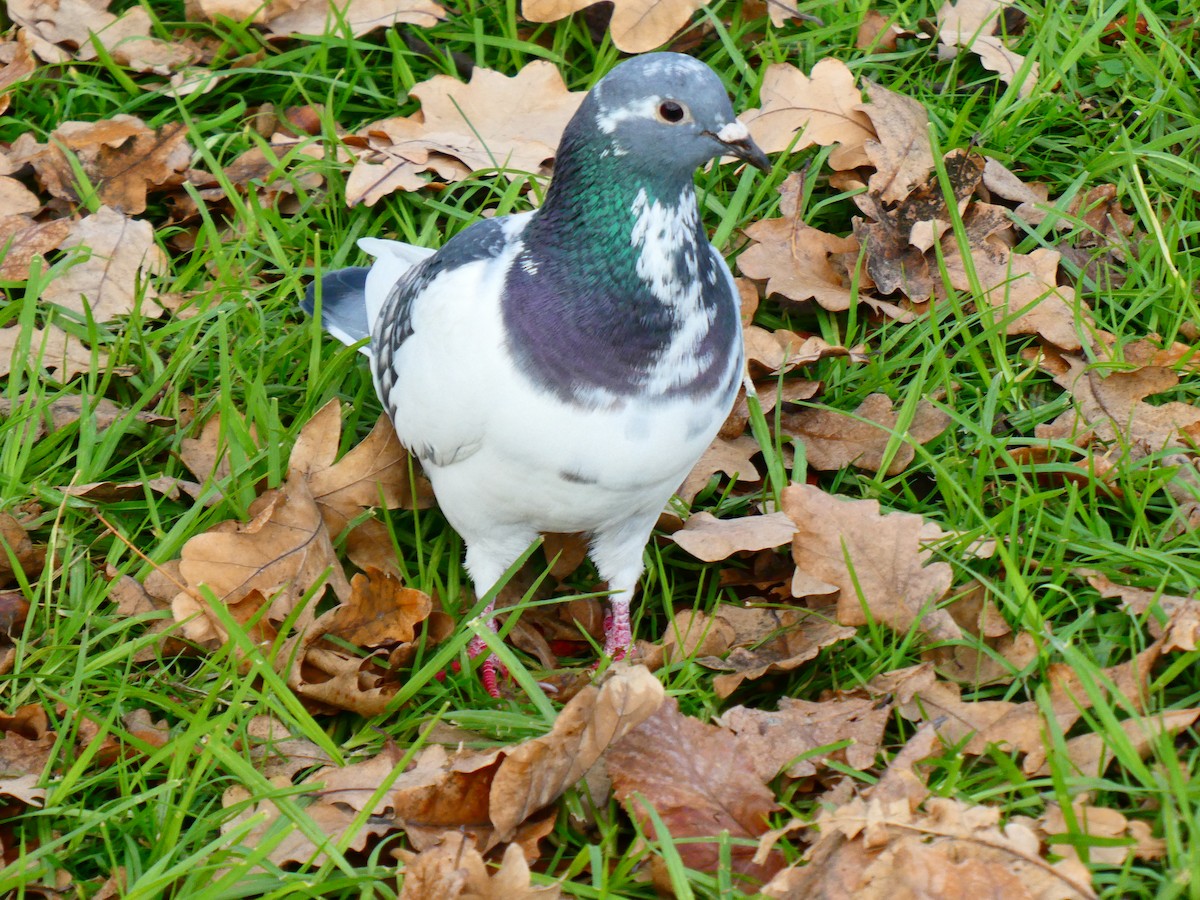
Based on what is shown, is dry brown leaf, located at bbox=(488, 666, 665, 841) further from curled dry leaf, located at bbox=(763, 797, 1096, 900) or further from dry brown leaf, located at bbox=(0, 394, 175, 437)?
dry brown leaf, located at bbox=(0, 394, 175, 437)

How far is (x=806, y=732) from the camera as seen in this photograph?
9.95 feet

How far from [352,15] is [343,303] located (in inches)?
55.6

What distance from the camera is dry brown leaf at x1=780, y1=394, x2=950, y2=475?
385cm

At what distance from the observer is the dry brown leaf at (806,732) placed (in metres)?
2.93

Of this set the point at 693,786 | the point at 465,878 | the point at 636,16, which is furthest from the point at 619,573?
the point at 636,16

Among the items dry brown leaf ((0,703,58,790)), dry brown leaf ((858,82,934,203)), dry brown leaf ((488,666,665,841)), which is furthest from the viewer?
dry brown leaf ((858,82,934,203))

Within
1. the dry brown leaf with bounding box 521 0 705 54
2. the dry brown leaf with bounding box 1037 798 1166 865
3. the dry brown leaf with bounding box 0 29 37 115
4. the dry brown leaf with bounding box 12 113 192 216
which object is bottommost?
the dry brown leaf with bounding box 1037 798 1166 865

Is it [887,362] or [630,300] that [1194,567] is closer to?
[887,362]

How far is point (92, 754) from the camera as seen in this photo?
3.00 metres

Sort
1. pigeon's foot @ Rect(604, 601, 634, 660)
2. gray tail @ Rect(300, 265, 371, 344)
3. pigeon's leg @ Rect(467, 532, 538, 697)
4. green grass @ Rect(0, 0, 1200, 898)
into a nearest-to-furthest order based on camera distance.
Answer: green grass @ Rect(0, 0, 1200, 898) < pigeon's leg @ Rect(467, 532, 538, 697) < pigeon's foot @ Rect(604, 601, 634, 660) < gray tail @ Rect(300, 265, 371, 344)

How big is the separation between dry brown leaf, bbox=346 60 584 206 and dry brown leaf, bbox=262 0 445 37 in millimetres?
328

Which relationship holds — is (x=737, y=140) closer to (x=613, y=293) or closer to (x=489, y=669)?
(x=613, y=293)

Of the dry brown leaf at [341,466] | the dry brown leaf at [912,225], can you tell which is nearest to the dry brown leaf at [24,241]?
the dry brown leaf at [341,466]

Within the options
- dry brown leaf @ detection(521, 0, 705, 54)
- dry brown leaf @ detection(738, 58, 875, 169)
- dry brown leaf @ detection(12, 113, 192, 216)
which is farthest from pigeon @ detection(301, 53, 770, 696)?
dry brown leaf @ detection(12, 113, 192, 216)
